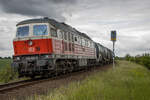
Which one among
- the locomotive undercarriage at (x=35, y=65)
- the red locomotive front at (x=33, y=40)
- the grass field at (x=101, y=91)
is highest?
the red locomotive front at (x=33, y=40)

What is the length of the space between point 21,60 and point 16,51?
86cm

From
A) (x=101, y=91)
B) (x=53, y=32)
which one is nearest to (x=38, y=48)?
(x=53, y=32)

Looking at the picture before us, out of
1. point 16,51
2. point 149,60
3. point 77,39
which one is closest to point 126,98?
point 16,51

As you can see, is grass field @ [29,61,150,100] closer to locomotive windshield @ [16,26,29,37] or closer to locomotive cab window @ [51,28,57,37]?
locomotive cab window @ [51,28,57,37]

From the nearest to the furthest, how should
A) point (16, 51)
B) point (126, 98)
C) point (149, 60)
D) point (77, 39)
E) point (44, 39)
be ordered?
point (126, 98) → point (44, 39) → point (16, 51) → point (77, 39) → point (149, 60)

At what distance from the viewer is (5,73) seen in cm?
1650

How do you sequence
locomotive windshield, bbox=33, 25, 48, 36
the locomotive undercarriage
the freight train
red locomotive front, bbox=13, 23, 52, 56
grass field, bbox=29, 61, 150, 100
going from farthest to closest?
locomotive windshield, bbox=33, 25, 48, 36 < red locomotive front, bbox=13, 23, 52, 56 < the freight train < the locomotive undercarriage < grass field, bbox=29, 61, 150, 100

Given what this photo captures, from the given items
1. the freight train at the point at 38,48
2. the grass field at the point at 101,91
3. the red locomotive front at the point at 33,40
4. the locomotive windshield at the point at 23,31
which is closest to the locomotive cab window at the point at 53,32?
the freight train at the point at 38,48

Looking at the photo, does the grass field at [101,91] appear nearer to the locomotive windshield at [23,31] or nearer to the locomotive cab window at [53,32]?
the locomotive cab window at [53,32]

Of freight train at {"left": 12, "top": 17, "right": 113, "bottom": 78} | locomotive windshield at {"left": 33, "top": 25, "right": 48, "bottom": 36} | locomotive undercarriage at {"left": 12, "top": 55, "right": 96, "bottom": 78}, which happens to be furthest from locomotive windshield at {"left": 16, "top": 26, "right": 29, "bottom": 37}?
locomotive undercarriage at {"left": 12, "top": 55, "right": 96, "bottom": 78}

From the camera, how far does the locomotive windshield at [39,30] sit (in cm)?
1004

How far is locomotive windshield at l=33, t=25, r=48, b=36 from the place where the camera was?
10039 mm

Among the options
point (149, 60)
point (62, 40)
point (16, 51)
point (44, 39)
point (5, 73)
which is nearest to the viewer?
point (44, 39)

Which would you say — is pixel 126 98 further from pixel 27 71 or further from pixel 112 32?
pixel 112 32
